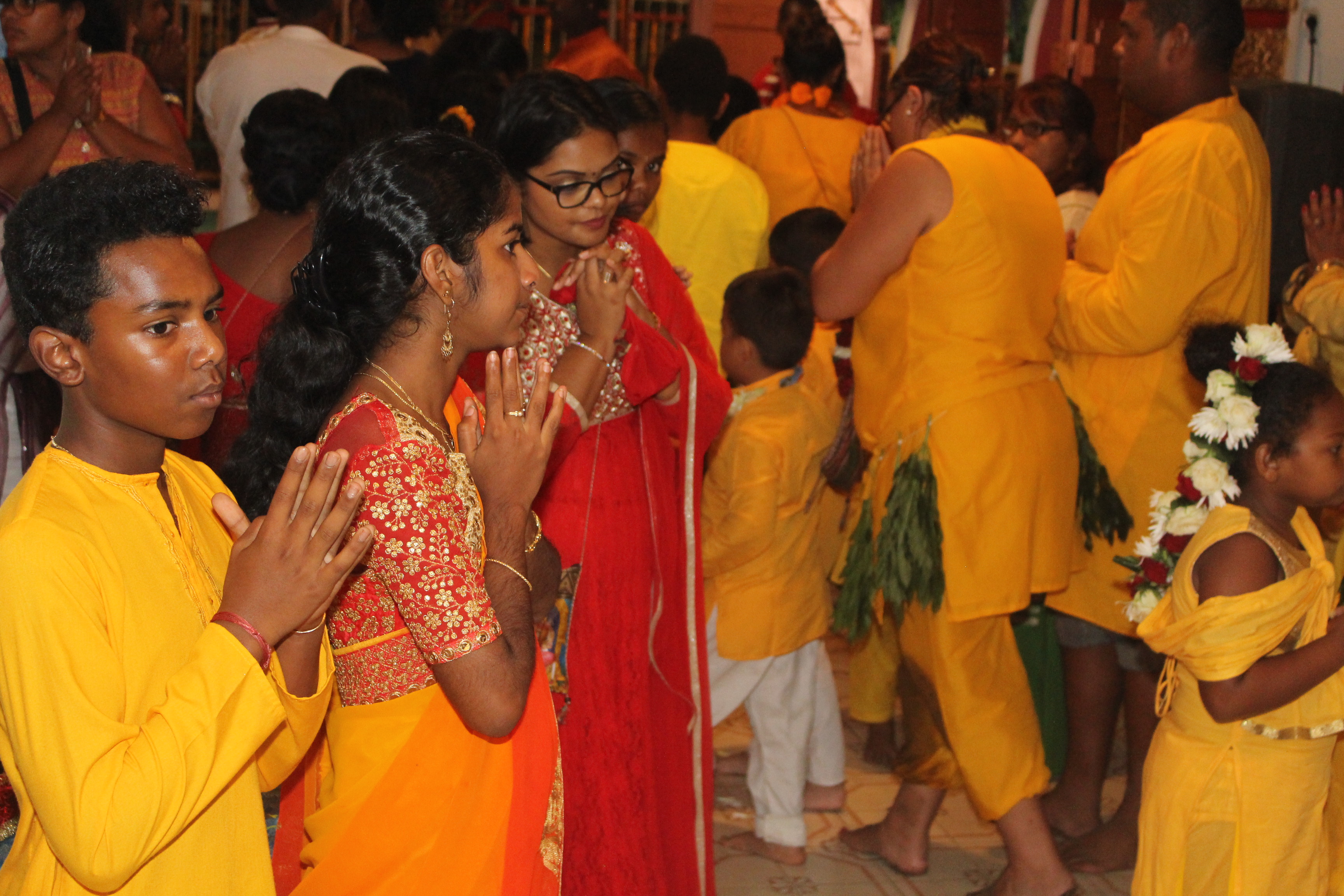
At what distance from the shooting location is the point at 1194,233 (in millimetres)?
3000

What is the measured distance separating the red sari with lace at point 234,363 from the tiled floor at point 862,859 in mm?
1602

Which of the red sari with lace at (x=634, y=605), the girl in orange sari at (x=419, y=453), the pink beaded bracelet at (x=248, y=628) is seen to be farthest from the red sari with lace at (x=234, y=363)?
the pink beaded bracelet at (x=248, y=628)

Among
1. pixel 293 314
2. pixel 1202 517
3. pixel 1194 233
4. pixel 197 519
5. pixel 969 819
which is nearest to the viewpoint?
pixel 197 519

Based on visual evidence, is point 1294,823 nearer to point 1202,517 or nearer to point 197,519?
point 1202,517

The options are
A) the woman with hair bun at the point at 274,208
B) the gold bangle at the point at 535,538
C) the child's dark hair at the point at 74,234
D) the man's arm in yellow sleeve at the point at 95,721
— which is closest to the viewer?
the man's arm in yellow sleeve at the point at 95,721

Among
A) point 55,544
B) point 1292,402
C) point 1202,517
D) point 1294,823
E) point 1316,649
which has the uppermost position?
point 55,544

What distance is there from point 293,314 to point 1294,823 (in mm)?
2018

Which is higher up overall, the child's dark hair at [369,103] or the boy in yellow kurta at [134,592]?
the child's dark hair at [369,103]

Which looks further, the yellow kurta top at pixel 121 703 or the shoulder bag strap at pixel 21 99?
the shoulder bag strap at pixel 21 99

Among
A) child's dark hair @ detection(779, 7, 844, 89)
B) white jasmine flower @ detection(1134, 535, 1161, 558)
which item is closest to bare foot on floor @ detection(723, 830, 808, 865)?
white jasmine flower @ detection(1134, 535, 1161, 558)

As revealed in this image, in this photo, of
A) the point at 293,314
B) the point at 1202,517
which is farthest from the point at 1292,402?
the point at 293,314

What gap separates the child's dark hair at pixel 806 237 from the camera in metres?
4.05

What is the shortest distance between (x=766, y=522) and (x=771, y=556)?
13 centimetres

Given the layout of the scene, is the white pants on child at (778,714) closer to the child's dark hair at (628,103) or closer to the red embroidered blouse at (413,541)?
the child's dark hair at (628,103)
